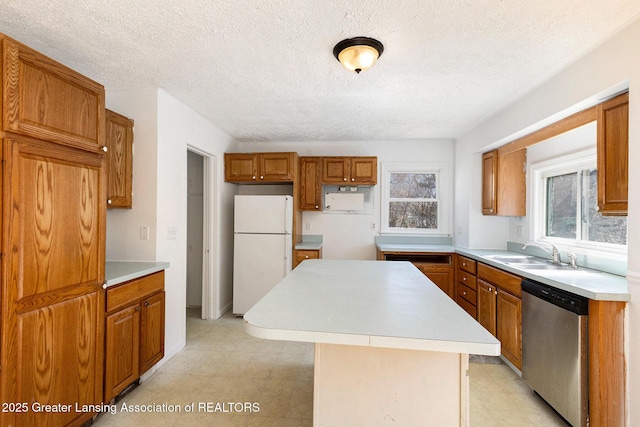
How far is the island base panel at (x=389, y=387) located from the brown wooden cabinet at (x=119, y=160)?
79.2 inches

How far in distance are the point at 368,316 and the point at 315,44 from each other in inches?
63.7

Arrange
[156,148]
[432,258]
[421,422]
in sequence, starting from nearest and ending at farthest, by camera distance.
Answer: [421,422] → [156,148] → [432,258]

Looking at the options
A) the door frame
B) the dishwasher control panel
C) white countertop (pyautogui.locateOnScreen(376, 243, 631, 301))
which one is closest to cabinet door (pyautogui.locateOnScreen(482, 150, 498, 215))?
white countertop (pyautogui.locateOnScreen(376, 243, 631, 301))

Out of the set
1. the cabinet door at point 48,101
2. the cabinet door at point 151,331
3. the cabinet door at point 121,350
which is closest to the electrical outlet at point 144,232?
the cabinet door at point 151,331

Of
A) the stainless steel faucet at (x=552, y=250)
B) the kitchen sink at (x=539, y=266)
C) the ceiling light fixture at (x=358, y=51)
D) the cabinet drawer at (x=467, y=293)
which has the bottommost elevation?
the cabinet drawer at (x=467, y=293)

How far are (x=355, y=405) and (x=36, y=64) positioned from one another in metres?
2.25

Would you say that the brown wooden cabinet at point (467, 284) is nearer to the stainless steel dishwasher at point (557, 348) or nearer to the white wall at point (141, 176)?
the stainless steel dishwasher at point (557, 348)

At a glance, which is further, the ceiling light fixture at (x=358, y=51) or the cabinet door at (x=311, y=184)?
the cabinet door at (x=311, y=184)

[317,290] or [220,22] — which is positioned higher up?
[220,22]

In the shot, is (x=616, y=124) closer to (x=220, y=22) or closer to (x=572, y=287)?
(x=572, y=287)

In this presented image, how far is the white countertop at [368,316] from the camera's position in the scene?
100 centimetres

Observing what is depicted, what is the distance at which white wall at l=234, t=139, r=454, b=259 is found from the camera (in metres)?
4.16

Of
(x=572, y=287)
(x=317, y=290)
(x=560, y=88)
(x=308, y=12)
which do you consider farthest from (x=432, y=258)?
(x=308, y=12)

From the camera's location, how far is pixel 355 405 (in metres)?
1.26
